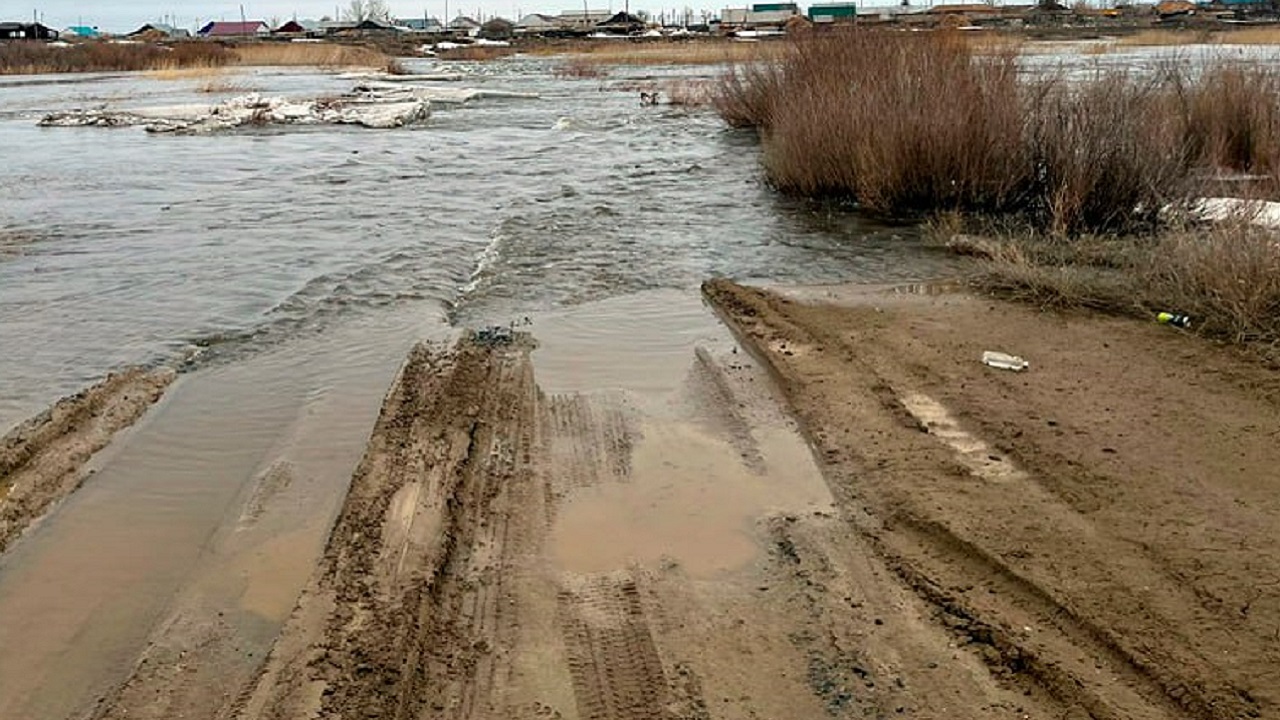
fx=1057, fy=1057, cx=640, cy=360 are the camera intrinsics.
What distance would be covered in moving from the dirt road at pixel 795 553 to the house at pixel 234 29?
467 feet

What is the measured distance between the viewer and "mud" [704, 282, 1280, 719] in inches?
148

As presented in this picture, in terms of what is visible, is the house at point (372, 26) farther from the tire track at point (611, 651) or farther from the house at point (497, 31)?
the tire track at point (611, 651)

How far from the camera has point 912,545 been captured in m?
4.66

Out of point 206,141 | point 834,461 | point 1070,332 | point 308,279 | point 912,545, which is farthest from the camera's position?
point 206,141

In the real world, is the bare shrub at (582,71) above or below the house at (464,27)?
below

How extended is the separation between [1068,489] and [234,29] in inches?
6013

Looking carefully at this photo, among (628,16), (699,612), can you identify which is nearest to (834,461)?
(699,612)

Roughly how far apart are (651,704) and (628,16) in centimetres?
12156

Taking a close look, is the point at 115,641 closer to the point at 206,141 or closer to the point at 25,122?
the point at 206,141

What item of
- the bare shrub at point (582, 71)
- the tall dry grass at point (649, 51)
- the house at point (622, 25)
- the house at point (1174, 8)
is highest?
the house at point (622, 25)

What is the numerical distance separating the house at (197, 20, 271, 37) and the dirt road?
142482 millimetres

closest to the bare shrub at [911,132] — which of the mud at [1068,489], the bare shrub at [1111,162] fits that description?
the bare shrub at [1111,162]

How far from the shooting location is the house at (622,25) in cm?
11175

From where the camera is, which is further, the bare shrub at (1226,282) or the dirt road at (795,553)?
the bare shrub at (1226,282)
